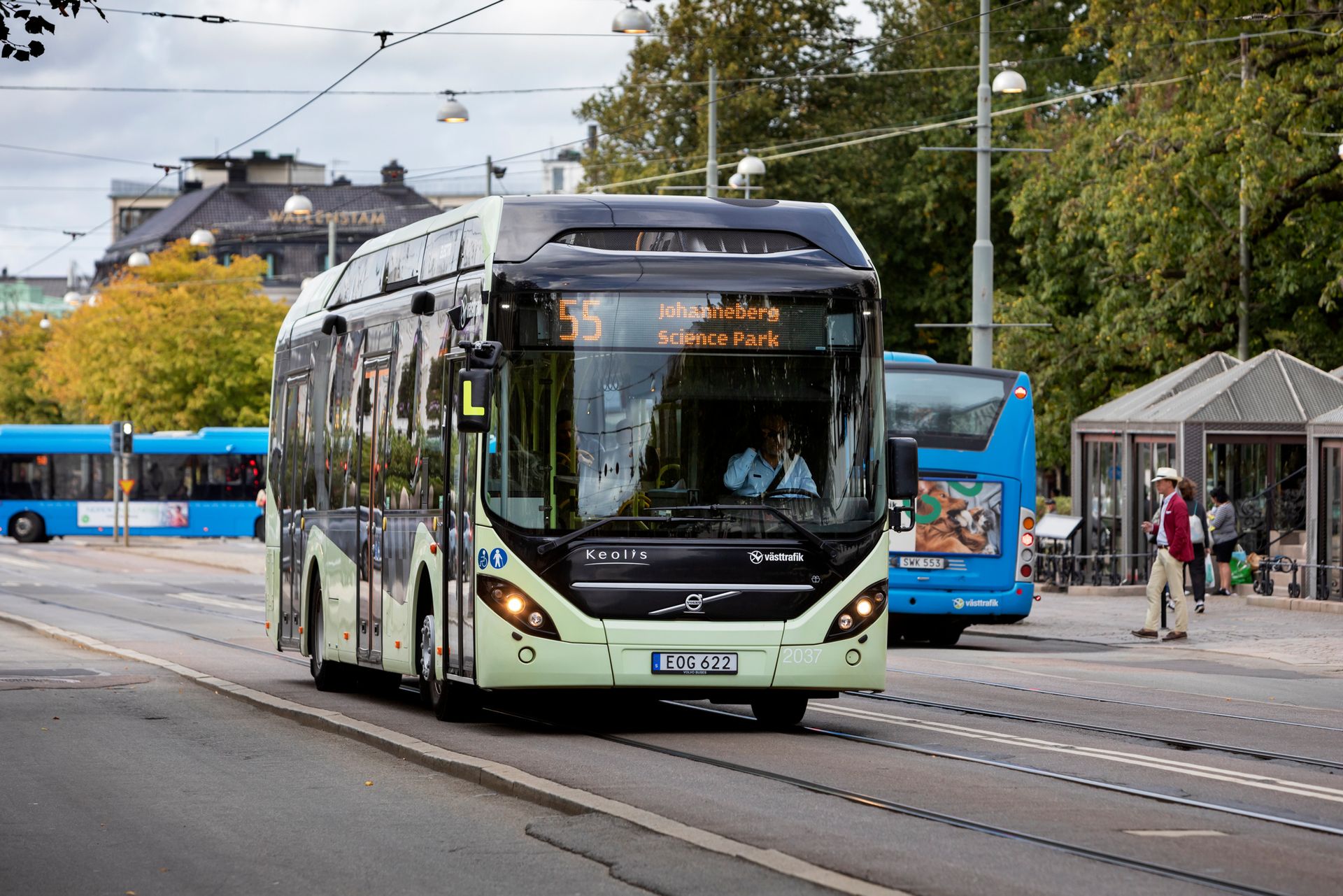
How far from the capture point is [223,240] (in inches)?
4427

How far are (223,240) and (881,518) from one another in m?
103

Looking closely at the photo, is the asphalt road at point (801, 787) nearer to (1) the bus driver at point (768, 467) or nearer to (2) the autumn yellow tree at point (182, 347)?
(1) the bus driver at point (768, 467)

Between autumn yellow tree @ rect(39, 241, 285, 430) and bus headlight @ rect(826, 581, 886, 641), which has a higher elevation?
autumn yellow tree @ rect(39, 241, 285, 430)

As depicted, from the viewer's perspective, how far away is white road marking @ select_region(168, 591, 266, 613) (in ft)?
107

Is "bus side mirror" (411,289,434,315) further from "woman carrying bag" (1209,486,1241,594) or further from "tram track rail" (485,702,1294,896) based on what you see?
"woman carrying bag" (1209,486,1241,594)

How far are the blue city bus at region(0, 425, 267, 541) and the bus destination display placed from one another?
48401mm

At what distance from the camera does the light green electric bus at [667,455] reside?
41.8 ft

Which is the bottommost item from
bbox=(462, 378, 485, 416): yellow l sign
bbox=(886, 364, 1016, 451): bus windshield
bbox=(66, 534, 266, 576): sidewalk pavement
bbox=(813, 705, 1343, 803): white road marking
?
bbox=(66, 534, 266, 576): sidewalk pavement

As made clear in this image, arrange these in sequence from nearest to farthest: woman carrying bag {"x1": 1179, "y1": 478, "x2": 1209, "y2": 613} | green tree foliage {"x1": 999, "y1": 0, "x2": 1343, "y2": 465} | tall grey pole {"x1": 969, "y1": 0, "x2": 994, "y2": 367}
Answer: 1. woman carrying bag {"x1": 1179, "y1": 478, "x2": 1209, "y2": 613}
2. tall grey pole {"x1": 969, "y1": 0, "x2": 994, "y2": 367}
3. green tree foliage {"x1": 999, "y1": 0, "x2": 1343, "y2": 465}

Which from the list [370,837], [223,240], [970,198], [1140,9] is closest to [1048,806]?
[370,837]

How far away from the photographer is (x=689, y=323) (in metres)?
13.0

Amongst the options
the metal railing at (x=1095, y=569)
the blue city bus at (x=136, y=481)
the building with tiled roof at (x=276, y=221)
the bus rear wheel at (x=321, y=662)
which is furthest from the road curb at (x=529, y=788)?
the building with tiled roof at (x=276, y=221)

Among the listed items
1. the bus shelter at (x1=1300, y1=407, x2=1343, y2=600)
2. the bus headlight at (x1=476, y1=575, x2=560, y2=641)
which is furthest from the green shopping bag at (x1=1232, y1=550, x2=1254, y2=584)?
the bus headlight at (x1=476, y1=575, x2=560, y2=641)

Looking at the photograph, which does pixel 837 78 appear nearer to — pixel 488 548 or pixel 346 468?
pixel 346 468
